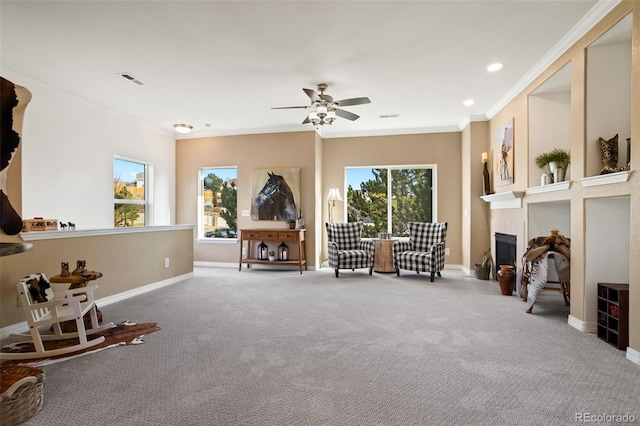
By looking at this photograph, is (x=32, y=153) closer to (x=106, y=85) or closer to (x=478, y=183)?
(x=106, y=85)

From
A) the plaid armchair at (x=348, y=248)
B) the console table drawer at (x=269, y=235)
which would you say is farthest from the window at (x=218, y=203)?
the plaid armchair at (x=348, y=248)

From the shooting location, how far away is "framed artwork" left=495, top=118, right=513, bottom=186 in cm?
470

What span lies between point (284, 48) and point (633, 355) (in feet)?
12.7

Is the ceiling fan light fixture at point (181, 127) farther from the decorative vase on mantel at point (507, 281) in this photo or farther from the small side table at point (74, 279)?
the decorative vase on mantel at point (507, 281)

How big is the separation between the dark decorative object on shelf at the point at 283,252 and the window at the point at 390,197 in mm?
1580

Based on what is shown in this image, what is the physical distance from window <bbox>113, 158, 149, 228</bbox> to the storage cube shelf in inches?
253

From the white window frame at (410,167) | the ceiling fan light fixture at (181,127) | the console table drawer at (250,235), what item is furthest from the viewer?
the white window frame at (410,167)

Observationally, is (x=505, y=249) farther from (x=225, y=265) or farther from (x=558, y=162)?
(x=225, y=265)

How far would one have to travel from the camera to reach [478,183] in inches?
227

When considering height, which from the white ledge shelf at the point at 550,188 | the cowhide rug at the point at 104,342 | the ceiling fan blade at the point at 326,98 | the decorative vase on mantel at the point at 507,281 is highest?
the ceiling fan blade at the point at 326,98

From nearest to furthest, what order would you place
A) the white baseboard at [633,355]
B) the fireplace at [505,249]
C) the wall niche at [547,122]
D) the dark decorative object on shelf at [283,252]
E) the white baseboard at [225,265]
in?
the white baseboard at [633,355], the wall niche at [547,122], the fireplace at [505,249], the dark decorative object on shelf at [283,252], the white baseboard at [225,265]

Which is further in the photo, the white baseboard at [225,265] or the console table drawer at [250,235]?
the white baseboard at [225,265]

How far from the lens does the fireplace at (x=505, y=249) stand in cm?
467

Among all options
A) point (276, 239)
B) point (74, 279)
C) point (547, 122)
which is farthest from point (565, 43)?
point (74, 279)
